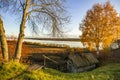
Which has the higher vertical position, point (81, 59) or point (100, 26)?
point (100, 26)

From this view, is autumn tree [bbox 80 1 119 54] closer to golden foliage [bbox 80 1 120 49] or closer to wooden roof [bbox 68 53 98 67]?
golden foliage [bbox 80 1 120 49]

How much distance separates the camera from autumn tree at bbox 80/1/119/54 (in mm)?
36031

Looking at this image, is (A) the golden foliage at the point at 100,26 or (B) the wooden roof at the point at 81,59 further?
(A) the golden foliage at the point at 100,26

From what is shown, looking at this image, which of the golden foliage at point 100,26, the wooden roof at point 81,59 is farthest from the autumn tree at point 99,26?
the wooden roof at point 81,59

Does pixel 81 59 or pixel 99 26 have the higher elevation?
pixel 99 26

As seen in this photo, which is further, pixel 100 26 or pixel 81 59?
pixel 100 26

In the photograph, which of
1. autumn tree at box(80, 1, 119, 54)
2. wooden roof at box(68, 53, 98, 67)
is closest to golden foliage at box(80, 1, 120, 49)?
autumn tree at box(80, 1, 119, 54)

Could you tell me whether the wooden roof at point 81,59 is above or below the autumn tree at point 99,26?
below

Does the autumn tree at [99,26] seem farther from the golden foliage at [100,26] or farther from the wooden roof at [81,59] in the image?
the wooden roof at [81,59]

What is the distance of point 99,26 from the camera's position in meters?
36.7

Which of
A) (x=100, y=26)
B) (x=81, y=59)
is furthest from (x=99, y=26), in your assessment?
(x=81, y=59)

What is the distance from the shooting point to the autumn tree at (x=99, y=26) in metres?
36.0

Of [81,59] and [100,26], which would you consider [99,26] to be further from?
[81,59]

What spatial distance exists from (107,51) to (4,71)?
2437 cm
